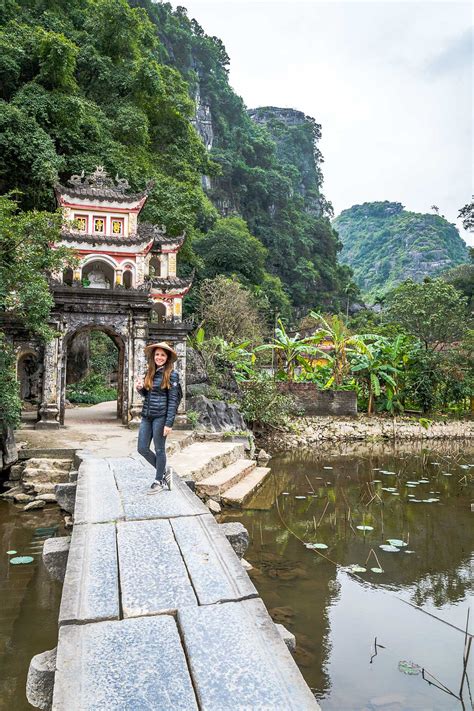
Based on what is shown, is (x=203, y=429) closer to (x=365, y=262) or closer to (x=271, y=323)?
(x=271, y=323)

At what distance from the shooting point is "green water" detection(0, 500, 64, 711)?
3.61 metres

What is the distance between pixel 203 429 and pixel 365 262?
271 feet

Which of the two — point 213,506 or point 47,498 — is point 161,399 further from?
point 47,498

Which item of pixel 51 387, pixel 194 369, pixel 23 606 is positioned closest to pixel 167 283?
pixel 194 369

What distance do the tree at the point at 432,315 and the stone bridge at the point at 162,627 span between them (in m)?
21.2

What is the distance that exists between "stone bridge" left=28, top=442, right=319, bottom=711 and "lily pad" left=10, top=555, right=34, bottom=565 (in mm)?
1935

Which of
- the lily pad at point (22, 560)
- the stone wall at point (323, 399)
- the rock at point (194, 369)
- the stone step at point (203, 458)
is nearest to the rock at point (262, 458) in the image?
the stone step at point (203, 458)

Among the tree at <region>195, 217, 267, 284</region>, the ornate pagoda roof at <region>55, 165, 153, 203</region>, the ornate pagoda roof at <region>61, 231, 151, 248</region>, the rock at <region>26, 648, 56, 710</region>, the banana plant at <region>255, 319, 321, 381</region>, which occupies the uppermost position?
the tree at <region>195, 217, 267, 284</region>

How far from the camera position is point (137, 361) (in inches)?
529

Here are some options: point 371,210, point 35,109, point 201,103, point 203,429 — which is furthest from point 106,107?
point 371,210

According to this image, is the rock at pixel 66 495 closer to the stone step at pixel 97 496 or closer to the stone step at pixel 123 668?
the stone step at pixel 97 496

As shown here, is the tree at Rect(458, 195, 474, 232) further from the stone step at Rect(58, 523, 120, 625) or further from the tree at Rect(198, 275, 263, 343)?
the stone step at Rect(58, 523, 120, 625)

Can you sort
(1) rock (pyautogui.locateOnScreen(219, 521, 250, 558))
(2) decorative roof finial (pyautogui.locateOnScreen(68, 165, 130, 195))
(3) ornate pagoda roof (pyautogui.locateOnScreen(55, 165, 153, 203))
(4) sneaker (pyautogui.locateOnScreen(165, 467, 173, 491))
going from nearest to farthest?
(1) rock (pyautogui.locateOnScreen(219, 521, 250, 558))
(4) sneaker (pyautogui.locateOnScreen(165, 467, 173, 491))
(3) ornate pagoda roof (pyautogui.locateOnScreen(55, 165, 153, 203))
(2) decorative roof finial (pyautogui.locateOnScreen(68, 165, 130, 195))

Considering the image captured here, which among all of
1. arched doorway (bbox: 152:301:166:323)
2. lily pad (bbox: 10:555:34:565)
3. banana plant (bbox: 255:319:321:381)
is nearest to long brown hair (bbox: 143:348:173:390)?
lily pad (bbox: 10:555:34:565)
